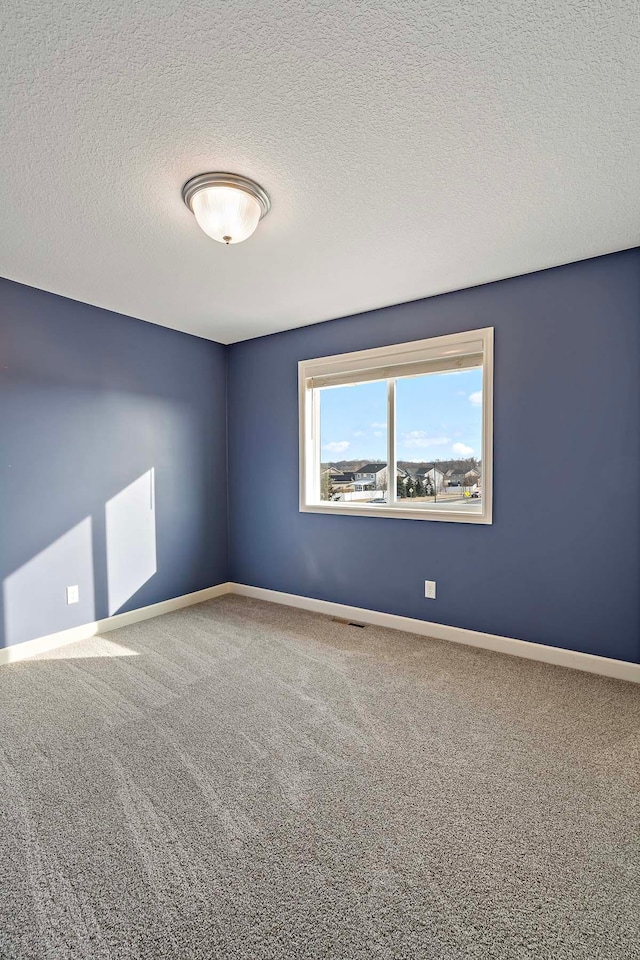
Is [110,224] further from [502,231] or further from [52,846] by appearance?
[52,846]

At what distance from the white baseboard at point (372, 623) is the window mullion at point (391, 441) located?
0.96 m

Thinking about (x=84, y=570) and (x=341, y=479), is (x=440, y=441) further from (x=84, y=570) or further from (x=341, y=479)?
(x=84, y=570)

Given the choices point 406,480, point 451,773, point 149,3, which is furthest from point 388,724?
point 149,3

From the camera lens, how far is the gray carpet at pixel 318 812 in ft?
4.08

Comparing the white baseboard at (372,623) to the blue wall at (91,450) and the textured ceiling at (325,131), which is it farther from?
the textured ceiling at (325,131)

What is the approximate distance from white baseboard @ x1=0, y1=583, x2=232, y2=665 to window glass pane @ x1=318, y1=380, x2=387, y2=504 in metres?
1.51

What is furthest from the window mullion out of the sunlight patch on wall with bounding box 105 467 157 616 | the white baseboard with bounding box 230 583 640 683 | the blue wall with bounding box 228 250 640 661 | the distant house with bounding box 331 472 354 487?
the sunlight patch on wall with bounding box 105 467 157 616

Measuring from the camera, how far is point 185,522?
13.9 feet

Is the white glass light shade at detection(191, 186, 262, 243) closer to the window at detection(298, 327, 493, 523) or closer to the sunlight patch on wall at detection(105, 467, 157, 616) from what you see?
the window at detection(298, 327, 493, 523)

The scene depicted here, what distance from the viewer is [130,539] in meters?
3.75

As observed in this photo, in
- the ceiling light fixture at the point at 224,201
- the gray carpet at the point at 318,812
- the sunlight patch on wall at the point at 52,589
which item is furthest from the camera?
the sunlight patch on wall at the point at 52,589

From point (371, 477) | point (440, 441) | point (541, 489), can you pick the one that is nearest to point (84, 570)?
point (371, 477)

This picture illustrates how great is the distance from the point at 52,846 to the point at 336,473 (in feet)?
9.99

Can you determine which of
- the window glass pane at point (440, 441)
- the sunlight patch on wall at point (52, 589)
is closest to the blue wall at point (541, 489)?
Answer: the window glass pane at point (440, 441)
